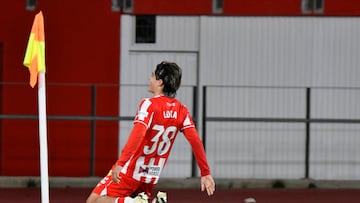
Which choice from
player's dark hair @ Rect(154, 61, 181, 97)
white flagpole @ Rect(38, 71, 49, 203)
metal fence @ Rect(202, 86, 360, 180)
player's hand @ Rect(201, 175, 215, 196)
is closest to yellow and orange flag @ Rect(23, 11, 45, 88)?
white flagpole @ Rect(38, 71, 49, 203)

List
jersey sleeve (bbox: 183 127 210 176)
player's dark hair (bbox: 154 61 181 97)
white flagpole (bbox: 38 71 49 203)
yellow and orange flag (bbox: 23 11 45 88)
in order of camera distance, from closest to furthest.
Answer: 1. white flagpole (bbox: 38 71 49 203)
2. yellow and orange flag (bbox: 23 11 45 88)
3. player's dark hair (bbox: 154 61 181 97)
4. jersey sleeve (bbox: 183 127 210 176)

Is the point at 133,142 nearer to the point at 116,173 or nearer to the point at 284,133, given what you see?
the point at 116,173

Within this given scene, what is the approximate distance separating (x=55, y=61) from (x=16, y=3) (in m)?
1.22

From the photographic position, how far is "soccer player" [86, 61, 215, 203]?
7.78 metres

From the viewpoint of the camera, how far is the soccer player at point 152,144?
778cm

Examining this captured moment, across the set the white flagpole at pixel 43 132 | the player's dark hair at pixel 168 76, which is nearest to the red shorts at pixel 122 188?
the white flagpole at pixel 43 132

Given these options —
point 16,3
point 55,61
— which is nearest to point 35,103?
point 55,61

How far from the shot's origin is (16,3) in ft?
51.8

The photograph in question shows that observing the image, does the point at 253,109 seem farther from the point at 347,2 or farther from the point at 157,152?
the point at 157,152

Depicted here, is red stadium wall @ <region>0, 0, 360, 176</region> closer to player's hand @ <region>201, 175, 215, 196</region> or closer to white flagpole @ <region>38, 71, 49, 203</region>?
player's hand @ <region>201, 175, 215, 196</region>

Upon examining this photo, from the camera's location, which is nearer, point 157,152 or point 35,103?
point 157,152

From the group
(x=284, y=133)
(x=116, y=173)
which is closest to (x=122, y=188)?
(x=116, y=173)

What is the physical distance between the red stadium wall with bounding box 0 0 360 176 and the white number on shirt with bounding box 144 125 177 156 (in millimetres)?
8044

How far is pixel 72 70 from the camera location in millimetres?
15953
